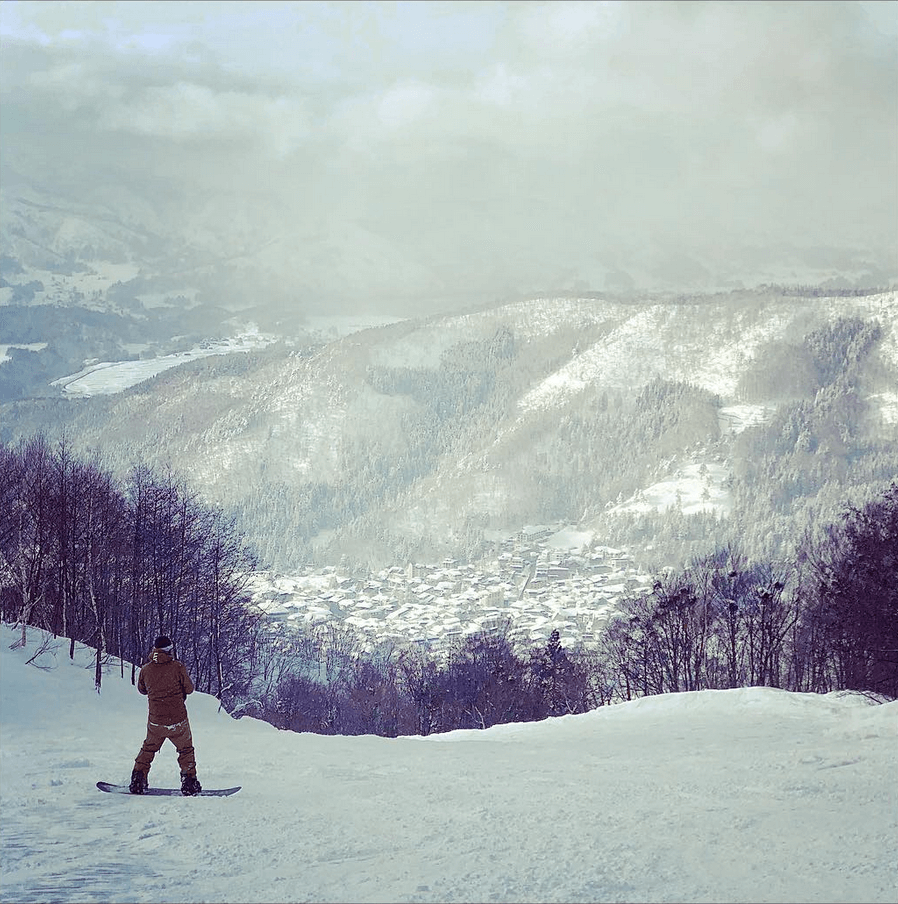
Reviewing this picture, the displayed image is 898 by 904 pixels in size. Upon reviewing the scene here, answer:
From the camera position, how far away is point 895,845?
40.9 feet

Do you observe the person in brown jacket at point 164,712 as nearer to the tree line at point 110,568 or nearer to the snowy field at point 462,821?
the snowy field at point 462,821

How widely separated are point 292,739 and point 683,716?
41.5 ft

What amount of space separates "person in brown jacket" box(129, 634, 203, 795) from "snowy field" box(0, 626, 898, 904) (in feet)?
Answer: 1.68

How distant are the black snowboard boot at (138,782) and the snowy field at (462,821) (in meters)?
0.42

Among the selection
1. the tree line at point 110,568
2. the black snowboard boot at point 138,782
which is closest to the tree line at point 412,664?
the tree line at point 110,568

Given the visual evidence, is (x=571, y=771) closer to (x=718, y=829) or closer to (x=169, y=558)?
(x=718, y=829)

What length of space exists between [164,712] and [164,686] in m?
0.39

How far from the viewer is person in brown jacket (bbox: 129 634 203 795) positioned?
49.5ft

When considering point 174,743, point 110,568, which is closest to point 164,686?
Result: point 174,743

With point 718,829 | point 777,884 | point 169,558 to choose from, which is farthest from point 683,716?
point 169,558

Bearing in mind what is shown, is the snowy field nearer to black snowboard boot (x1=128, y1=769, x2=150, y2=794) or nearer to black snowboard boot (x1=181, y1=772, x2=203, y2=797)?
black snowboard boot (x1=181, y1=772, x2=203, y2=797)

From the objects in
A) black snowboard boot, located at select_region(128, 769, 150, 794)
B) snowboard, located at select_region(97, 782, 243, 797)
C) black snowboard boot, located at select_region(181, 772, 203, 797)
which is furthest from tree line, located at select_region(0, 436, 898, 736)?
black snowboard boot, located at select_region(181, 772, 203, 797)

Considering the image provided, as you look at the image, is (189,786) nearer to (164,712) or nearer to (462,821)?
(164,712)

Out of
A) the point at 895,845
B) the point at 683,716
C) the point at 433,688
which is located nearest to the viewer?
the point at 895,845
